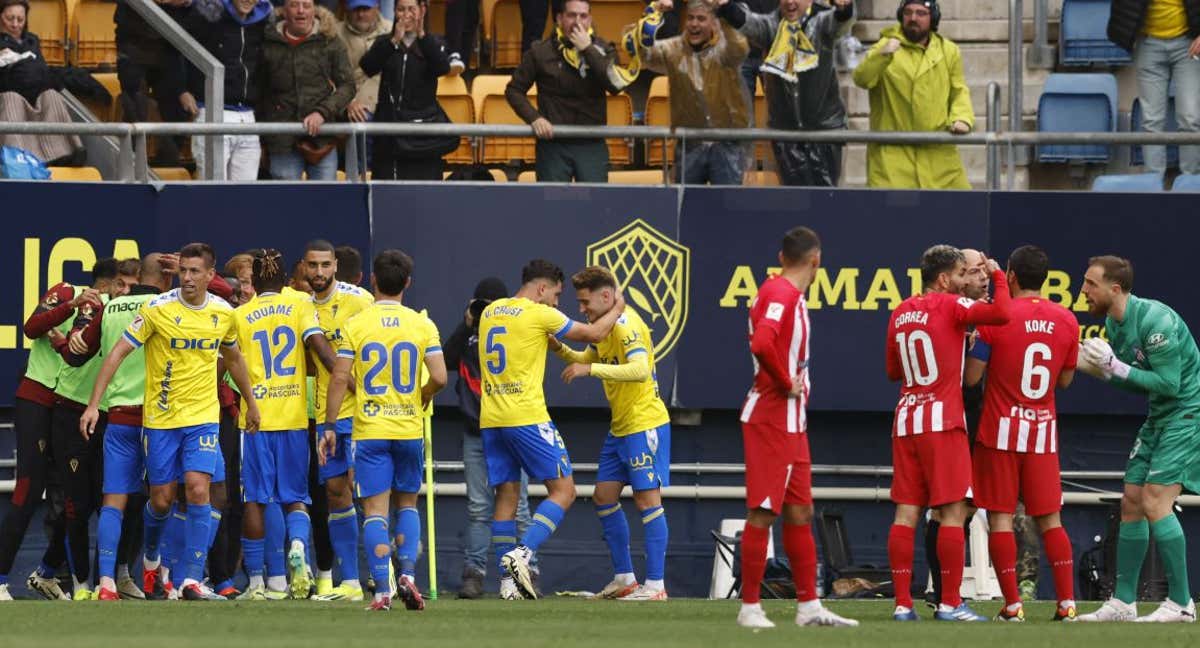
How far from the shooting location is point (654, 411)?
13992 mm

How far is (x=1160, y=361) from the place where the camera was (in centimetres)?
1205

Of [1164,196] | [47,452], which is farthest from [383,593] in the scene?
[1164,196]

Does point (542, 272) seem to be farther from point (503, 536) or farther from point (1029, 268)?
point (1029, 268)

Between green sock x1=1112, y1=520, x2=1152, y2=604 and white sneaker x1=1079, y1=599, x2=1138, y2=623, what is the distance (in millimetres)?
49

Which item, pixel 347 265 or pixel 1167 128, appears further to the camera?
pixel 1167 128

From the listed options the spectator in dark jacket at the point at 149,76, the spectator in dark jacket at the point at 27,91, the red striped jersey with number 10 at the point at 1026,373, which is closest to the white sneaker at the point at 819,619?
the red striped jersey with number 10 at the point at 1026,373

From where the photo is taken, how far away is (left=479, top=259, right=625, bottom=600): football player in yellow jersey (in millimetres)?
13422

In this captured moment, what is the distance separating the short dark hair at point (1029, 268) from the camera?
11.8 m

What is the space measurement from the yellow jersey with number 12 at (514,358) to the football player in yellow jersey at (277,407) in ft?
3.70

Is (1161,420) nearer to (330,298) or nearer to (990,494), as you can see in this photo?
(990,494)

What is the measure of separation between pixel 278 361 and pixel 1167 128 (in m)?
7.40

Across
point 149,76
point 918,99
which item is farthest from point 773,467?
point 149,76

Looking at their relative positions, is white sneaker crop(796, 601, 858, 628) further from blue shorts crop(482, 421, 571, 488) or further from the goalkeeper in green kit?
blue shorts crop(482, 421, 571, 488)

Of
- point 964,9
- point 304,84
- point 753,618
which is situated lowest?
point 753,618
